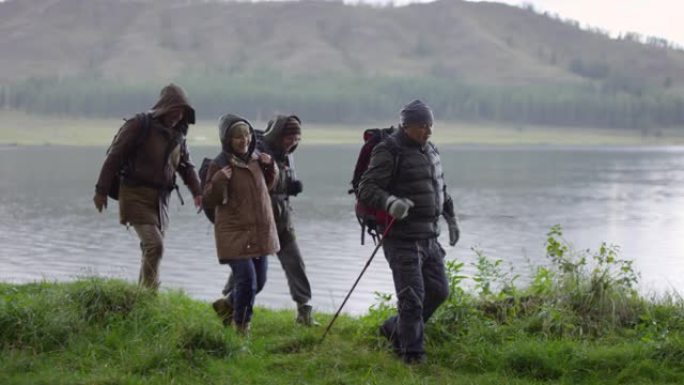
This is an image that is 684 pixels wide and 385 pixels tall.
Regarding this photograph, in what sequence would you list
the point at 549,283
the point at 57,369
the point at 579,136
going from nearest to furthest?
the point at 57,369
the point at 549,283
the point at 579,136

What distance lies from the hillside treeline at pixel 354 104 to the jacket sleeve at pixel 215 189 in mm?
148725

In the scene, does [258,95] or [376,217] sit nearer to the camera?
[376,217]

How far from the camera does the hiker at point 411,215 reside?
6242 mm

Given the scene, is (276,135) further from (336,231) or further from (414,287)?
(336,231)

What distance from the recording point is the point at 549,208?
1444 inches

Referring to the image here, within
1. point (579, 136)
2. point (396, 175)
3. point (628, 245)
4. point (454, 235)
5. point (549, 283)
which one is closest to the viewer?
point (396, 175)

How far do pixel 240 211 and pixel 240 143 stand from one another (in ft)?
1.72

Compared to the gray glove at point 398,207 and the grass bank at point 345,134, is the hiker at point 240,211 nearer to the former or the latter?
the gray glove at point 398,207

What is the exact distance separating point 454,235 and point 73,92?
16908cm

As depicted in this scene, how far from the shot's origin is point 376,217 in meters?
6.54

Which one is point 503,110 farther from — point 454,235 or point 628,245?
point 454,235

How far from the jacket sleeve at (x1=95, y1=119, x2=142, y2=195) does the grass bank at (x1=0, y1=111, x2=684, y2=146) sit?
10021cm

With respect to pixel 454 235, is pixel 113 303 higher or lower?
lower

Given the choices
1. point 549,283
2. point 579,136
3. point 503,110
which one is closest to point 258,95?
point 503,110
